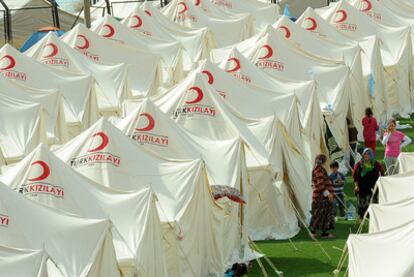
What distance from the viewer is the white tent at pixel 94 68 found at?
→ 33875mm

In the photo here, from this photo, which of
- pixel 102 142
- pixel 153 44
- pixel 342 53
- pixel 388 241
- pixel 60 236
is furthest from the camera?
pixel 153 44

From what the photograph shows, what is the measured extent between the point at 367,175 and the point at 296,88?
5.35 meters

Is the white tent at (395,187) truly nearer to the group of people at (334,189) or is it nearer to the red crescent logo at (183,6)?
the group of people at (334,189)

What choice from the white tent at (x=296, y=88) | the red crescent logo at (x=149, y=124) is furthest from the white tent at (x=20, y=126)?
the white tent at (x=296, y=88)

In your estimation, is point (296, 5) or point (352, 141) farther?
point (296, 5)

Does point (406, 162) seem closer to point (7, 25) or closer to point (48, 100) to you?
point (48, 100)

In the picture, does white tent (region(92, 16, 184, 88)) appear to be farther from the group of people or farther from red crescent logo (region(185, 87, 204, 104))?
the group of people

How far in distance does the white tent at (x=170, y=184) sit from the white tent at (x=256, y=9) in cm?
1926

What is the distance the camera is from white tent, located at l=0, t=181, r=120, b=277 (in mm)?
19797

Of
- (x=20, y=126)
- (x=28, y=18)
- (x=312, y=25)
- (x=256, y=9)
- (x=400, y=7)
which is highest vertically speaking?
(x=20, y=126)

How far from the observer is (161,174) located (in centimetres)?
2395

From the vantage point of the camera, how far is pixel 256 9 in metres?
44.7

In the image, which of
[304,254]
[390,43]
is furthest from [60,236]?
[390,43]

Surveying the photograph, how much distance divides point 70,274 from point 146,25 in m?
21.7
